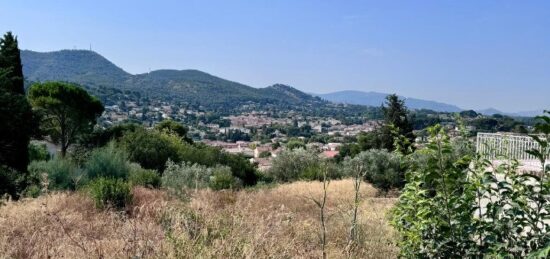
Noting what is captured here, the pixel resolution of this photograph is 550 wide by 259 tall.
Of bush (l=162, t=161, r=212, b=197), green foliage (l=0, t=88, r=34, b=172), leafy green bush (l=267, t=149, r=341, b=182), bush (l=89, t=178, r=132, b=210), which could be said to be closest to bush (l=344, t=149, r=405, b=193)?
leafy green bush (l=267, t=149, r=341, b=182)

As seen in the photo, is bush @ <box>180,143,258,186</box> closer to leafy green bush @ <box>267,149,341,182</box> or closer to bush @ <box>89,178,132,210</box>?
leafy green bush @ <box>267,149,341,182</box>

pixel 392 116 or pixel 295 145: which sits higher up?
pixel 392 116

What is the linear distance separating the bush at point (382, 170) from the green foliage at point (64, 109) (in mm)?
17917

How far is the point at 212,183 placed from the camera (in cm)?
1218

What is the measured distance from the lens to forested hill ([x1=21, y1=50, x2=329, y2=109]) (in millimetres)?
139875

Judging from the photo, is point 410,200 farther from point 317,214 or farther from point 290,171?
point 290,171

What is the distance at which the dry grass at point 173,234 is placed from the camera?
361cm

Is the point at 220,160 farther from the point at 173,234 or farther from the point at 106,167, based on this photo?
the point at 173,234

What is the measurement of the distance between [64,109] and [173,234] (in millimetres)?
26777

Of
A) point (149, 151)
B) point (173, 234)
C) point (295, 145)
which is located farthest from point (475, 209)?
point (295, 145)

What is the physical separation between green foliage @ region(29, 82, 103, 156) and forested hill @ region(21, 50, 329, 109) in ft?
338

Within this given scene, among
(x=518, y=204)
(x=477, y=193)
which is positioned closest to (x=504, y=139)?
(x=477, y=193)

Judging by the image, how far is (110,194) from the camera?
7.53 m

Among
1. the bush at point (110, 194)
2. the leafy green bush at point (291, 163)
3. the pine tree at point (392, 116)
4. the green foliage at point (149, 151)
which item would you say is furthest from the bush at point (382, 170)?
the pine tree at point (392, 116)
